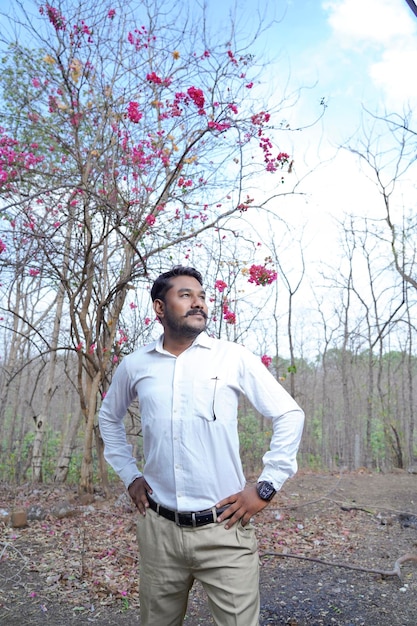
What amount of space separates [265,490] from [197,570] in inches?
12.9

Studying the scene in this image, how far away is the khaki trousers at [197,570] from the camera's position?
1586mm

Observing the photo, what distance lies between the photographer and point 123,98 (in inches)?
223

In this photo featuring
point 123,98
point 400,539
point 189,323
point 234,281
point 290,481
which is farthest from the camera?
point 290,481

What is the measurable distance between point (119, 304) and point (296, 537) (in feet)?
9.71

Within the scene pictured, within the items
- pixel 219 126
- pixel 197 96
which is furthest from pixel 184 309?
pixel 219 126

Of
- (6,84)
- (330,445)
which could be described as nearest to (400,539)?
(6,84)

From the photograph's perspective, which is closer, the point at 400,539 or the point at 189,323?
the point at 189,323

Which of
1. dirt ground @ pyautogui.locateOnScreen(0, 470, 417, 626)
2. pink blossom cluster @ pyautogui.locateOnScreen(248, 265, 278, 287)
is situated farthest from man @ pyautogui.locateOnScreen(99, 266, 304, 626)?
pink blossom cluster @ pyautogui.locateOnScreen(248, 265, 278, 287)

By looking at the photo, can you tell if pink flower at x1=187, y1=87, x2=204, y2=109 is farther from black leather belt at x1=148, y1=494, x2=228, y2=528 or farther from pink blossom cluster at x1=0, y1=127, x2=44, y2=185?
black leather belt at x1=148, y1=494, x2=228, y2=528

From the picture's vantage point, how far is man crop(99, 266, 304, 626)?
162 cm

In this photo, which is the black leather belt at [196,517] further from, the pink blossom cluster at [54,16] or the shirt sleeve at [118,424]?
the pink blossom cluster at [54,16]

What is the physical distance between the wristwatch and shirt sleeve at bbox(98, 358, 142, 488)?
498 mm

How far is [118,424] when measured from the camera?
2.07 metres

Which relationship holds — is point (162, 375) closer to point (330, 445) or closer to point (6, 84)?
point (6, 84)
